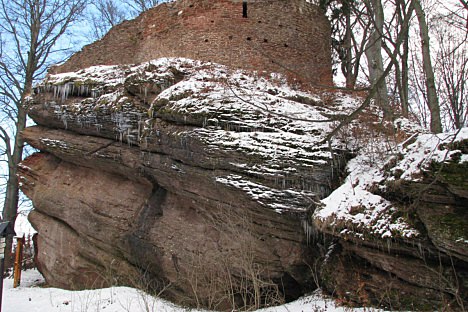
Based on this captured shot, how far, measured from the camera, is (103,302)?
7.80 meters

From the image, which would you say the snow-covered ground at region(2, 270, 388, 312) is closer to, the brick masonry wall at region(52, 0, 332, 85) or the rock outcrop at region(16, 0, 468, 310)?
the rock outcrop at region(16, 0, 468, 310)


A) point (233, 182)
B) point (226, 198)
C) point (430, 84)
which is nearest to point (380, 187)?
point (233, 182)

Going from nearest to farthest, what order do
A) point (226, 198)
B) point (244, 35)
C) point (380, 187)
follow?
point (380, 187), point (226, 198), point (244, 35)

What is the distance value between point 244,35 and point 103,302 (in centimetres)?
810

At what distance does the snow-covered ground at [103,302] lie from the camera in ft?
20.7

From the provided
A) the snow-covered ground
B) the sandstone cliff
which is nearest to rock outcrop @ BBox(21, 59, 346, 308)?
the sandstone cliff

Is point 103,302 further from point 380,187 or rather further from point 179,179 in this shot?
point 380,187

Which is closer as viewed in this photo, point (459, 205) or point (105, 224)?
point (459, 205)

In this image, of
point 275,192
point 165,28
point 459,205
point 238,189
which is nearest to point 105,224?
point 238,189

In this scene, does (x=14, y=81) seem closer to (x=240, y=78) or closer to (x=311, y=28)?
(x=240, y=78)

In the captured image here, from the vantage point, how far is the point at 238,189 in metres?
6.93

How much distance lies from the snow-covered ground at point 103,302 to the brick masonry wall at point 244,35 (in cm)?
636

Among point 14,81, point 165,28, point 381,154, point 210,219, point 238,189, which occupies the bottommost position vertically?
point 210,219

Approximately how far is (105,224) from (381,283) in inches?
258
